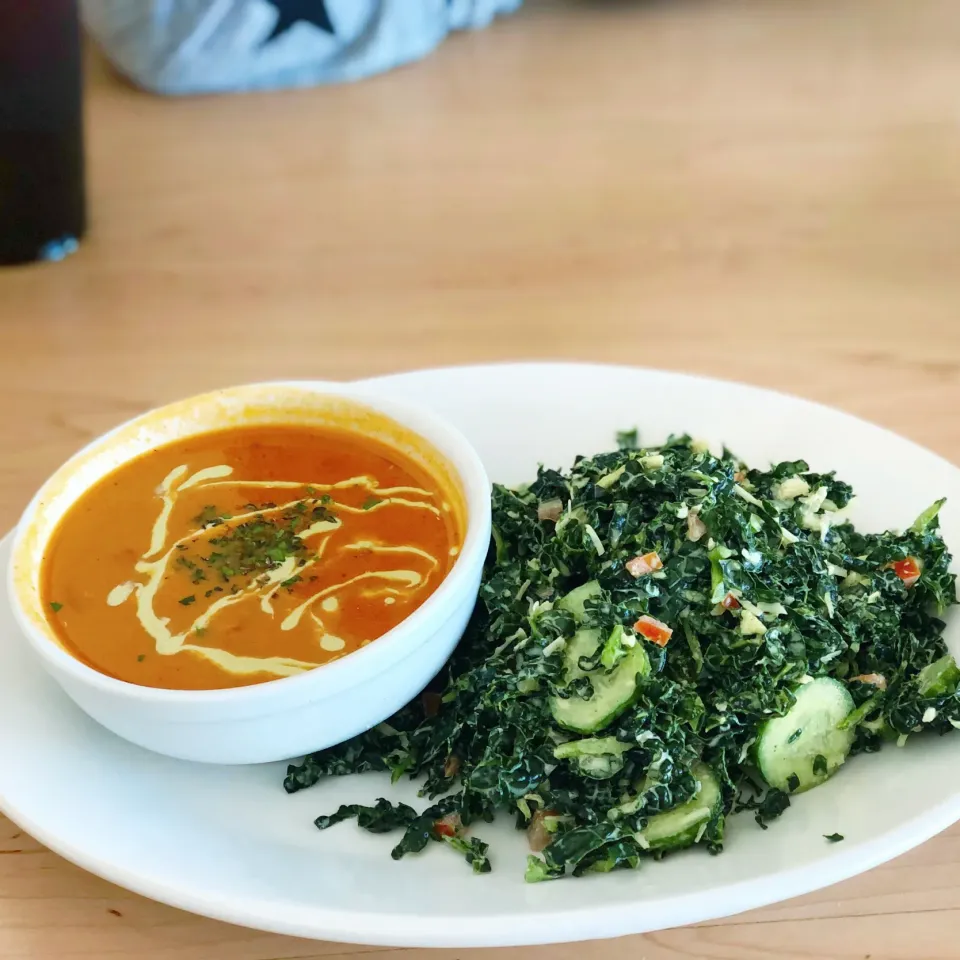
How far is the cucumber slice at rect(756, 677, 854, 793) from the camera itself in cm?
146

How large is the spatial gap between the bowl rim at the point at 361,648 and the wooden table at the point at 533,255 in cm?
29

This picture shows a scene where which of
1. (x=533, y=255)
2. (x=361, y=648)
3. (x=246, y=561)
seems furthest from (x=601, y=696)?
(x=533, y=255)

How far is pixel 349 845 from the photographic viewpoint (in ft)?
4.73

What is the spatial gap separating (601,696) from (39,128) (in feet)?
7.72

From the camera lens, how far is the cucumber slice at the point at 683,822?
54.1 inches

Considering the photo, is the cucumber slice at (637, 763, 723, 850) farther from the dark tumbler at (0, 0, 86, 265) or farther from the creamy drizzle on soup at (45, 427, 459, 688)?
the dark tumbler at (0, 0, 86, 265)

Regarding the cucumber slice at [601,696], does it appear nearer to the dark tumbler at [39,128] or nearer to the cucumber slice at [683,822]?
the cucumber slice at [683,822]

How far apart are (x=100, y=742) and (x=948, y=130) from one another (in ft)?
12.5

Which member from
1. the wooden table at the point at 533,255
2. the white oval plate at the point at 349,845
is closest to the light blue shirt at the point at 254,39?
the wooden table at the point at 533,255

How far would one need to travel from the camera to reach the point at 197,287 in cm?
321

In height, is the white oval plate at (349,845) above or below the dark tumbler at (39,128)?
below

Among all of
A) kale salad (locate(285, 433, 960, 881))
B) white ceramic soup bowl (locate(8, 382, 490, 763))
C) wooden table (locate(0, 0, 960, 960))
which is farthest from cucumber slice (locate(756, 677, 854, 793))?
white ceramic soup bowl (locate(8, 382, 490, 763))

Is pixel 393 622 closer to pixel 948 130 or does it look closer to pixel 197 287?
pixel 197 287

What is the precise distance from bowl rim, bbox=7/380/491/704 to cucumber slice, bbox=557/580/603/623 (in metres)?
0.14
